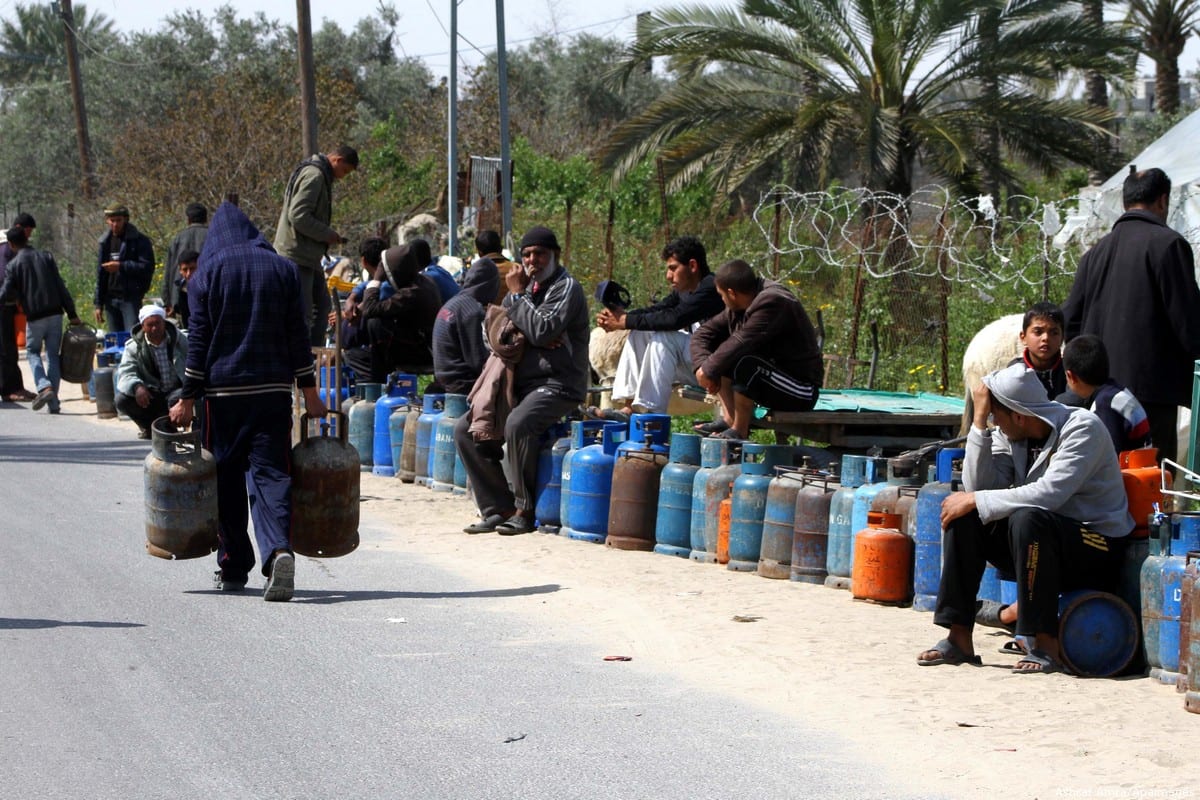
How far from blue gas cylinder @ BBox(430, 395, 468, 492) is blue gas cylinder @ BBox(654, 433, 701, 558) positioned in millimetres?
2848

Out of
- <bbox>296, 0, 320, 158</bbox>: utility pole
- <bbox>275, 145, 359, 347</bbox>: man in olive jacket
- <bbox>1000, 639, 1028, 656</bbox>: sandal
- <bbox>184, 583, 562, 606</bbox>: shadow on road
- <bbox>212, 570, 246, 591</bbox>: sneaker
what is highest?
<bbox>296, 0, 320, 158</bbox>: utility pole

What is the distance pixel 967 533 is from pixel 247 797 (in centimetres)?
348

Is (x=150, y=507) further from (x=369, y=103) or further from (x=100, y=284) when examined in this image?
(x=369, y=103)

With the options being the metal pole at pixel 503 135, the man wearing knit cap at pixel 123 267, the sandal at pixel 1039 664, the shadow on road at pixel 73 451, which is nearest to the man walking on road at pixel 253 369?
the sandal at pixel 1039 664

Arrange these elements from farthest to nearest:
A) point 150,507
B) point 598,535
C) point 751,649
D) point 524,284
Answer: point 524,284
point 598,535
point 150,507
point 751,649

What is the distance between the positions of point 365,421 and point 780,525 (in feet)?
18.7

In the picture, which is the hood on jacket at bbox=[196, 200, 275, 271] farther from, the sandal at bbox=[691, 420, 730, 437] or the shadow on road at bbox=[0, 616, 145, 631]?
the sandal at bbox=[691, 420, 730, 437]

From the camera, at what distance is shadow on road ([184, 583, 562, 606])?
9195 mm

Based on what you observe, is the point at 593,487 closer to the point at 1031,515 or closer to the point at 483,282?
the point at 483,282

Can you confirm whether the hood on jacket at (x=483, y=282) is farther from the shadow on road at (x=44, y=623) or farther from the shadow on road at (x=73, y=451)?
the shadow on road at (x=44, y=623)

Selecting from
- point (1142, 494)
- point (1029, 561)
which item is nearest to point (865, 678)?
point (1029, 561)

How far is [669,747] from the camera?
630 cm

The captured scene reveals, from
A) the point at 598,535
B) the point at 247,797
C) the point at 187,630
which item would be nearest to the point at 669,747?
the point at 247,797

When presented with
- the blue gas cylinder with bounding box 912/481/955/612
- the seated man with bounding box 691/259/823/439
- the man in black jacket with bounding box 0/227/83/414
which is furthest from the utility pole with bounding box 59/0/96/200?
the blue gas cylinder with bounding box 912/481/955/612
